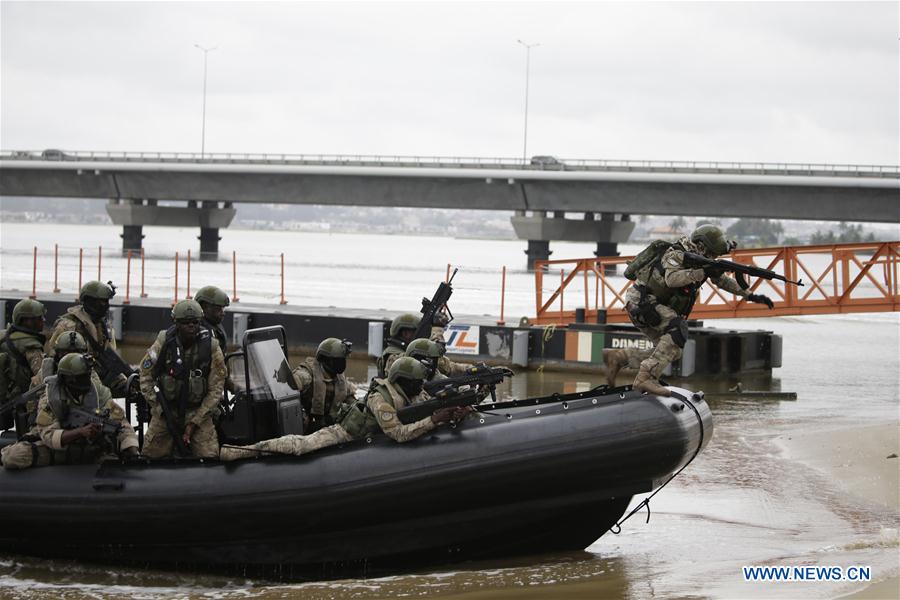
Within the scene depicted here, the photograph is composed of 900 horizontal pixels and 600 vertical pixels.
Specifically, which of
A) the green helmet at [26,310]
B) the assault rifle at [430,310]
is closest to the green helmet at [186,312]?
the green helmet at [26,310]

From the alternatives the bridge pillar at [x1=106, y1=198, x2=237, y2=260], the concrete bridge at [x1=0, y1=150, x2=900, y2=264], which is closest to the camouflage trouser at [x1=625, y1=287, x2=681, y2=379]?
the concrete bridge at [x1=0, y1=150, x2=900, y2=264]

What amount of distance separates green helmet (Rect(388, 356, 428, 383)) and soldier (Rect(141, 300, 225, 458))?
4.29ft

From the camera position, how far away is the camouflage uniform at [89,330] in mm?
9930

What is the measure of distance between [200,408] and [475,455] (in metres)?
2.06

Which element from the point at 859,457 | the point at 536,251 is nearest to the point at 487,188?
the point at 536,251

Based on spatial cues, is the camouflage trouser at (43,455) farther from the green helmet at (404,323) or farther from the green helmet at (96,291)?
the green helmet at (404,323)

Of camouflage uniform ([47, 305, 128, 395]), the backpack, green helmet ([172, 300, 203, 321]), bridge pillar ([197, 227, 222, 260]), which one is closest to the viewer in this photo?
green helmet ([172, 300, 203, 321])

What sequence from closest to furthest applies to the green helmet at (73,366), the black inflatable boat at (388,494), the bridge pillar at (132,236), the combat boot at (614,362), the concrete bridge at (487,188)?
the black inflatable boat at (388,494) < the green helmet at (73,366) < the combat boot at (614,362) < the concrete bridge at (487,188) < the bridge pillar at (132,236)

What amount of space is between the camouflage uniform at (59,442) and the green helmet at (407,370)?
6.66ft

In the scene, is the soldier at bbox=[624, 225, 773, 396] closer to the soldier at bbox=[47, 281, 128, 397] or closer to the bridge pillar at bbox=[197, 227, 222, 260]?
the soldier at bbox=[47, 281, 128, 397]

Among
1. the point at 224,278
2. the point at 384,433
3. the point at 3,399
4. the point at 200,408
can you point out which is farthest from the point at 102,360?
the point at 224,278

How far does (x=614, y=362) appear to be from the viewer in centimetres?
938

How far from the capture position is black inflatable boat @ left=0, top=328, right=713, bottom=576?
8406mm

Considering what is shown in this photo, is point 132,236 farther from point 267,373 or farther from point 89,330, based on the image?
point 267,373
